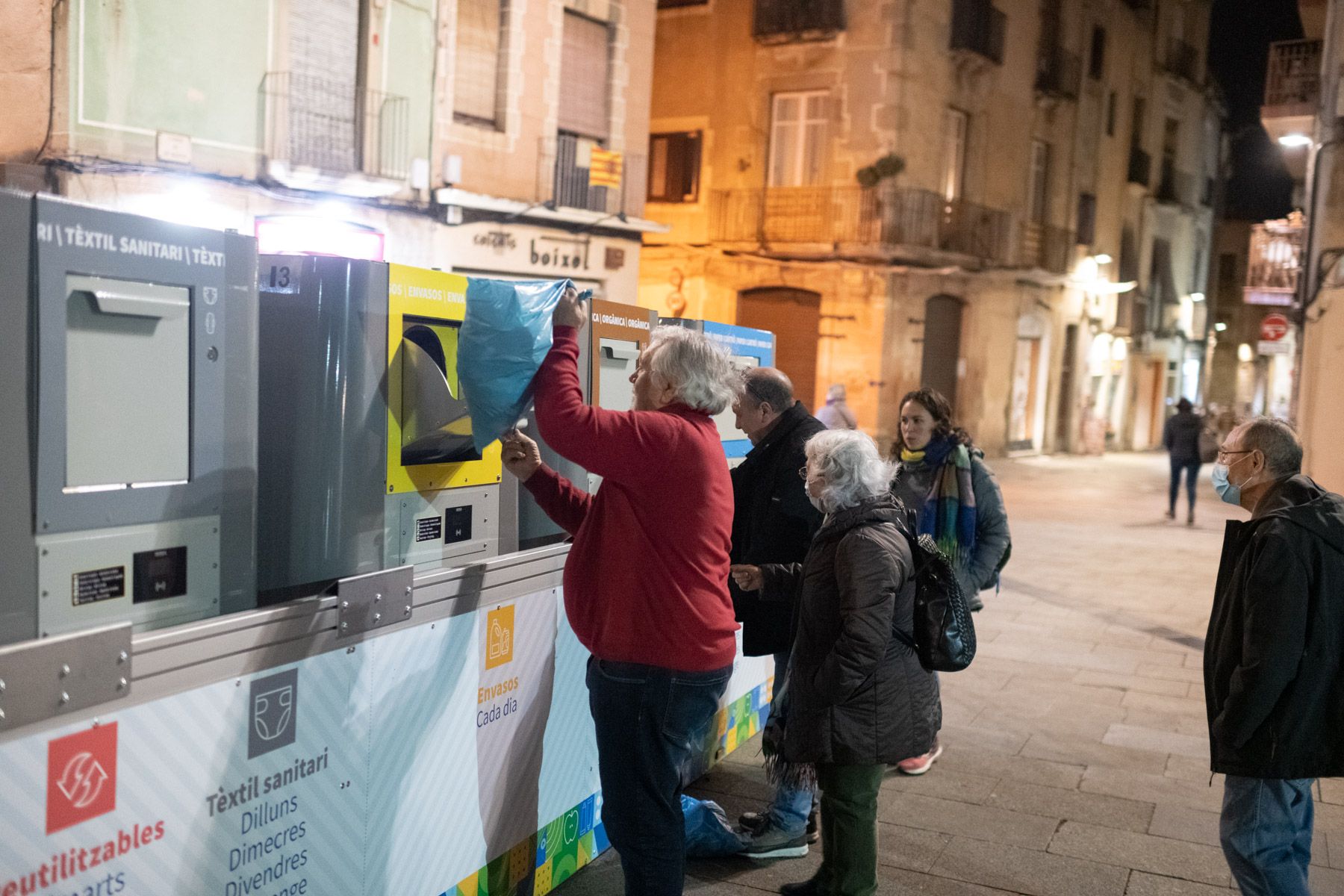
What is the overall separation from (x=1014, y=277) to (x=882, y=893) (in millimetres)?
24994

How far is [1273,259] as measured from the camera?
23.0 metres

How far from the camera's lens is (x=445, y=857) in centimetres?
338

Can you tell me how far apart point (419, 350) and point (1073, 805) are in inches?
146

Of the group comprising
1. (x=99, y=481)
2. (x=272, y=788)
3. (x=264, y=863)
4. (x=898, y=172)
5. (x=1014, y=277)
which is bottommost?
(x=264, y=863)

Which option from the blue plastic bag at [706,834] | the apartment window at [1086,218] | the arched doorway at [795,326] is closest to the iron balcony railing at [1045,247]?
the apartment window at [1086,218]

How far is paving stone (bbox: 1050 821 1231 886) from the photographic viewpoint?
14.8ft

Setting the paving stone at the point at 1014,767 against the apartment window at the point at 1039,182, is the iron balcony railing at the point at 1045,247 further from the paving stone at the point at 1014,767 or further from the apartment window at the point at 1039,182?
the paving stone at the point at 1014,767


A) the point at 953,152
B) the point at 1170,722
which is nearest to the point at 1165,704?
the point at 1170,722

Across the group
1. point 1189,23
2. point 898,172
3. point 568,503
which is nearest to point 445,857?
point 568,503

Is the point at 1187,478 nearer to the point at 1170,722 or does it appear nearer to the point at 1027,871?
the point at 1170,722

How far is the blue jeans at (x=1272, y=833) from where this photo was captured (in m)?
3.40

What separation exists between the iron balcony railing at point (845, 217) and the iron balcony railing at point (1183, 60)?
1381 centimetres

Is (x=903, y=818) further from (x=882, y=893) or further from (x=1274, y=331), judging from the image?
(x=1274, y=331)

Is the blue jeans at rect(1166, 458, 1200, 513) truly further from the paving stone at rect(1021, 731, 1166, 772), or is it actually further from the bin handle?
the bin handle
